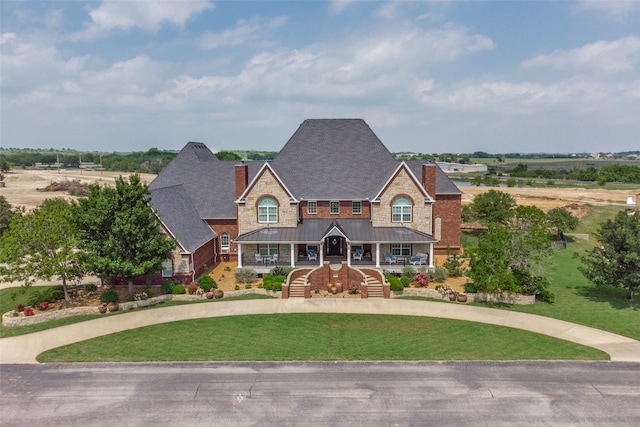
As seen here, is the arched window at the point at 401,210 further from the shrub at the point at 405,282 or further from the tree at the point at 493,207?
the tree at the point at 493,207

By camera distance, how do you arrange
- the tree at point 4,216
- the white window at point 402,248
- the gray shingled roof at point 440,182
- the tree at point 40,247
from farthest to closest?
1. the tree at point 4,216
2. the gray shingled roof at point 440,182
3. the white window at point 402,248
4. the tree at point 40,247

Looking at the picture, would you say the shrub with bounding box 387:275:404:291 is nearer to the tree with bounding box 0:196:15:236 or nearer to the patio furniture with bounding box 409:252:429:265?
the patio furniture with bounding box 409:252:429:265

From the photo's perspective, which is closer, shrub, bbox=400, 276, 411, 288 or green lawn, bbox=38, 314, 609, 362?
green lawn, bbox=38, 314, 609, 362

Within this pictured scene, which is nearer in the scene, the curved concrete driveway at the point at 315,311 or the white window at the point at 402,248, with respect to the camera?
the curved concrete driveway at the point at 315,311

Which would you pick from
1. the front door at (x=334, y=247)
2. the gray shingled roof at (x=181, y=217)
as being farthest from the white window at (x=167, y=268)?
the front door at (x=334, y=247)

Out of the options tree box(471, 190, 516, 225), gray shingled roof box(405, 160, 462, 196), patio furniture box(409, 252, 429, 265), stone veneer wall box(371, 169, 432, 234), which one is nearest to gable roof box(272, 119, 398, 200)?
stone veneer wall box(371, 169, 432, 234)

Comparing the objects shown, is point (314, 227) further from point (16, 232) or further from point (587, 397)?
point (587, 397)
